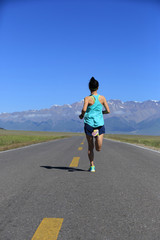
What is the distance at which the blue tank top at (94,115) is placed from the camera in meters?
5.73

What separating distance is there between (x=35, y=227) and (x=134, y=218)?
114 centimetres

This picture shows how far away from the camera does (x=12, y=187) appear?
4418mm

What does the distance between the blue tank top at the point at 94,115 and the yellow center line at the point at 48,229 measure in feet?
10.3

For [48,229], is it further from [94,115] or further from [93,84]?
[93,84]

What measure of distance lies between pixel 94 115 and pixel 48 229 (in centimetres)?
350

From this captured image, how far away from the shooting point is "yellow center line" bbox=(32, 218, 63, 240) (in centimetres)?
237

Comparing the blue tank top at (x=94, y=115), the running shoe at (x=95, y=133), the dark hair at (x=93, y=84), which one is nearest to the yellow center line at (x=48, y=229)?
the running shoe at (x=95, y=133)

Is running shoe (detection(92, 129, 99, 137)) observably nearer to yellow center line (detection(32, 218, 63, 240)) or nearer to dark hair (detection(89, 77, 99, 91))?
dark hair (detection(89, 77, 99, 91))

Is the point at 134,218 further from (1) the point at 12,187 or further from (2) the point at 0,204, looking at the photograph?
(1) the point at 12,187

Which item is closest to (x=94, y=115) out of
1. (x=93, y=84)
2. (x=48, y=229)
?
(x=93, y=84)

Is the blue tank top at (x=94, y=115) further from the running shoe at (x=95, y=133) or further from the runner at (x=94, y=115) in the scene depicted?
A: the running shoe at (x=95, y=133)

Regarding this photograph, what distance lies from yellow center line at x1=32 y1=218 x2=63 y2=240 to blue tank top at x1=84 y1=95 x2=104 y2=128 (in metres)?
3.15

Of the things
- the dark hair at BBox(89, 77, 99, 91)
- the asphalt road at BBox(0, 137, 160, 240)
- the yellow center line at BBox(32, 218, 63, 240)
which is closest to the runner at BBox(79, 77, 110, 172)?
the dark hair at BBox(89, 77, 99, 91)

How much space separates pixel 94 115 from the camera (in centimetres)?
575
